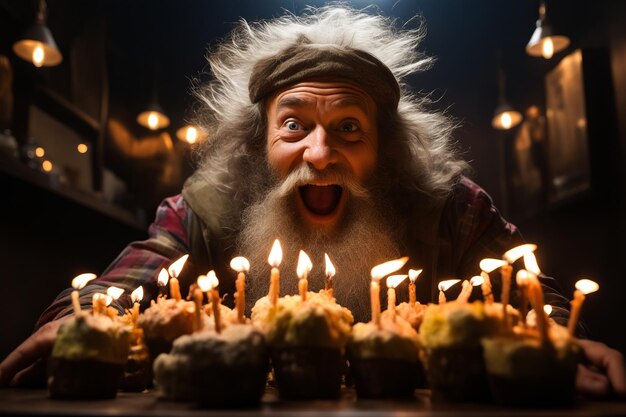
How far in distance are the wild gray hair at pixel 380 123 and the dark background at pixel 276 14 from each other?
0.91 m

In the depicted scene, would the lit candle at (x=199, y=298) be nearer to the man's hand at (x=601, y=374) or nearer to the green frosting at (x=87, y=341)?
the green frosting at (x=87, y=341)

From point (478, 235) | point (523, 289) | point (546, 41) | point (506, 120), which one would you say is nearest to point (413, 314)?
point (523, 289)

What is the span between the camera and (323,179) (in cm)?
229

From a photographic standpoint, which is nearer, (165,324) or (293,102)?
(165,324)

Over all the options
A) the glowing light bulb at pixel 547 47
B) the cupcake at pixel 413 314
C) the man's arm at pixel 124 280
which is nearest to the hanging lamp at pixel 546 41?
the glowing light bulb at pixel 547 47

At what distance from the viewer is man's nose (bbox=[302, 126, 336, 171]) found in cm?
226

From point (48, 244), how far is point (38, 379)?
3.23 m

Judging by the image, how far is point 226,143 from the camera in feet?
9.27

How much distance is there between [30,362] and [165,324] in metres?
0.43

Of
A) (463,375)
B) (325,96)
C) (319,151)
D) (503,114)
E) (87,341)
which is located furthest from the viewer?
(503,114)

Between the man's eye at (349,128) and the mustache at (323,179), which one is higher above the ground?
the man's eye at (349,128)

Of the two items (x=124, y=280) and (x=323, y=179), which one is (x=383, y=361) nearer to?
(x=323, y=179)

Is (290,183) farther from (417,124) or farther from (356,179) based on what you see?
(417,124)

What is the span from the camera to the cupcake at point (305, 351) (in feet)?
4.41
